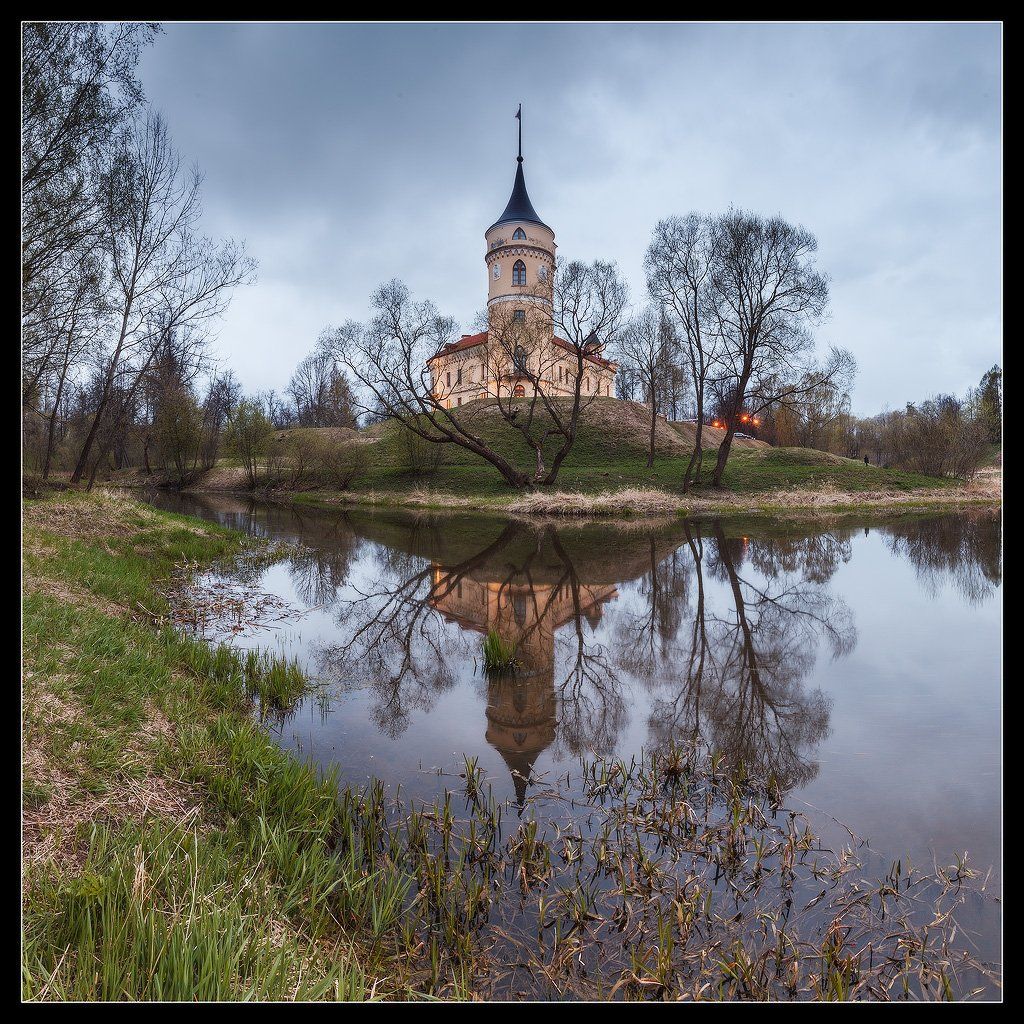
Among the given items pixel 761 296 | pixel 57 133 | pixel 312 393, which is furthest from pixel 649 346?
pixel 312 393

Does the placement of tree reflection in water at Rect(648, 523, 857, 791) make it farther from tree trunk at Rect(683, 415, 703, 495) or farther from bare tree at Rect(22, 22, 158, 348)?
tree trunk at Rect(683, 415, 703, 495)

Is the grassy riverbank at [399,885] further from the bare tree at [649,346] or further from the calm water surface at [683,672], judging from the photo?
the bare tree at [649,346]

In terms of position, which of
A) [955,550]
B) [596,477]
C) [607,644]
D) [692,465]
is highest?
[692,465]

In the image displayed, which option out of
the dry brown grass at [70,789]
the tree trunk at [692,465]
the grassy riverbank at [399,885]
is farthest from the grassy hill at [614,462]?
the dry brown grass at [70,789]

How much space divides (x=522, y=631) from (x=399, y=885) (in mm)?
5565

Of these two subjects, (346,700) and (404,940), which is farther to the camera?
(346,700)

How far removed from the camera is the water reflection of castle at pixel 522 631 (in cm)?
502

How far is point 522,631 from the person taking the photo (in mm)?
8508

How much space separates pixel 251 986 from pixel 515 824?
190 cm

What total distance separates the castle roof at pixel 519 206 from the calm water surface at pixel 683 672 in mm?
57098

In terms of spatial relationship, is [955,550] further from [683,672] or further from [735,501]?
[735,501]
